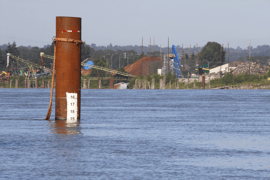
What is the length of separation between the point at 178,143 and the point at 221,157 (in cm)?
343

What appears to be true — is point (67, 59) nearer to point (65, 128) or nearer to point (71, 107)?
point (71, 107)

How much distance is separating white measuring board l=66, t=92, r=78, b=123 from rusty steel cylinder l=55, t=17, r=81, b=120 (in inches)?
3.7

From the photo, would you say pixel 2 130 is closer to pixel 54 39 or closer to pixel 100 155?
pixel 54 39

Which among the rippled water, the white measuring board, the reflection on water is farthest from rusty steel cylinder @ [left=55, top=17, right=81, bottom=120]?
the rippled water

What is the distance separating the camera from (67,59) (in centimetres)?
2248

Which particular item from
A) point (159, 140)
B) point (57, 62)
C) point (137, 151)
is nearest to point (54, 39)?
point (57, 62)

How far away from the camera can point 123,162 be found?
13.4m

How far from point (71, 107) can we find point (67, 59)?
2307 mm

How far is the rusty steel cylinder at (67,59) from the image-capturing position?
2242 cm

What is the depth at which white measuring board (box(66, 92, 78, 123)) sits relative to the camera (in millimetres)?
22641

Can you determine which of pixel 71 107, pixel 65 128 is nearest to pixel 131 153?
pixel 65 128

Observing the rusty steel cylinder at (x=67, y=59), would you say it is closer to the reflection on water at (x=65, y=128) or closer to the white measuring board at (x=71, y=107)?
the white measuring board at (x=71, y=107)

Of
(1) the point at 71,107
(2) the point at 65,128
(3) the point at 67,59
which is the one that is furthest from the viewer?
(1) the point at 71,107

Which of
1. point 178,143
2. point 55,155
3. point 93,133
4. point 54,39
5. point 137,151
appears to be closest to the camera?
point 55,155
